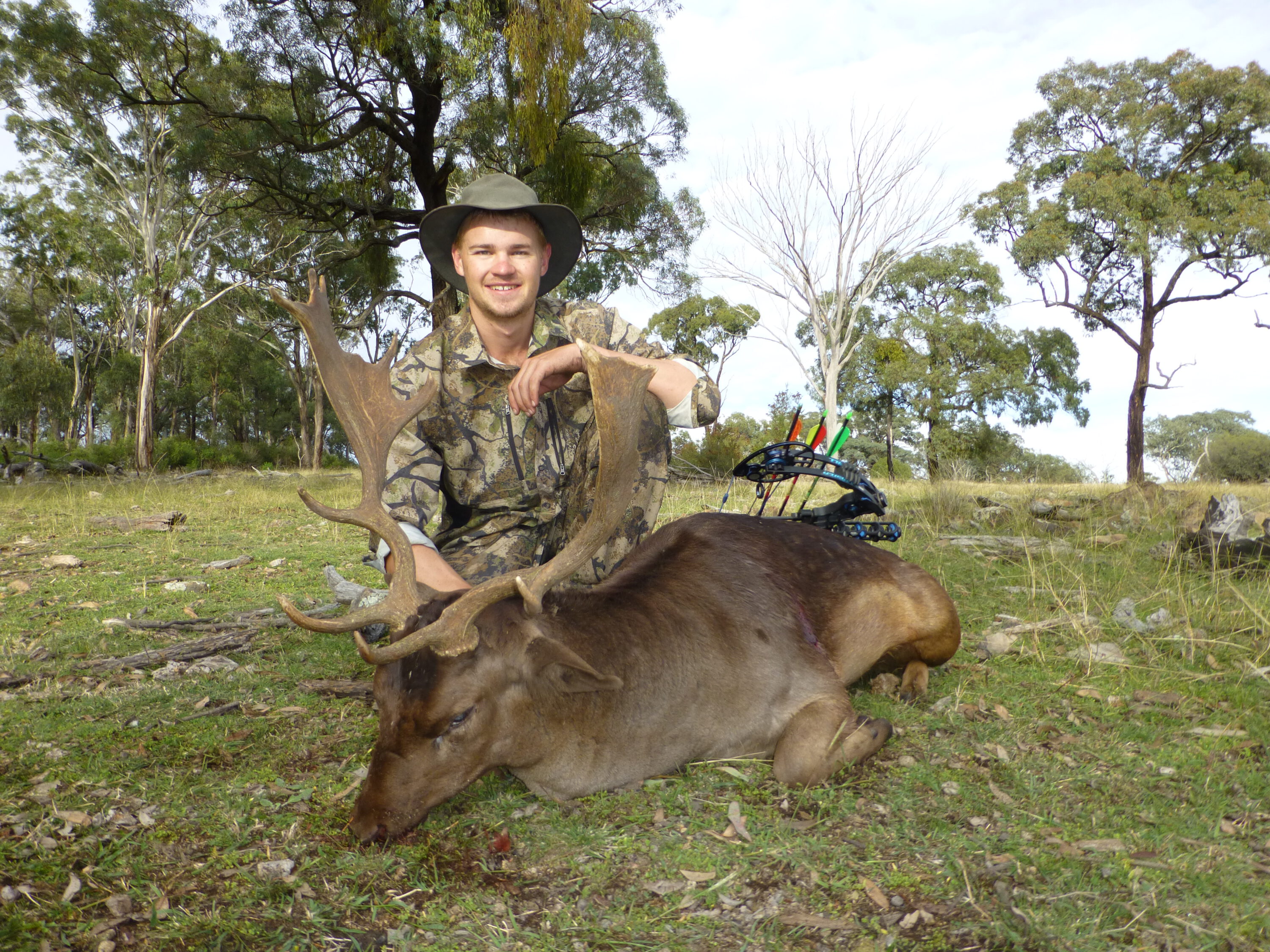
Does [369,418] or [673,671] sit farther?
[369,418]

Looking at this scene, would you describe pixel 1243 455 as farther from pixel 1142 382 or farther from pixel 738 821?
pixel 738 821

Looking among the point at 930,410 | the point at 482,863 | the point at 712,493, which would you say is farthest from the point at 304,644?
the point at 930,410

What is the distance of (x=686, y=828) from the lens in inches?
101

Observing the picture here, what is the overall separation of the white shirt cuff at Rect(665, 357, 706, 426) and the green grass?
4.88 feet

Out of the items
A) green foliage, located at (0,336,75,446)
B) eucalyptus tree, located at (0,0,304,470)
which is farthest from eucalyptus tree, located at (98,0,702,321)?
green foliage, located at (0,336,75,446)

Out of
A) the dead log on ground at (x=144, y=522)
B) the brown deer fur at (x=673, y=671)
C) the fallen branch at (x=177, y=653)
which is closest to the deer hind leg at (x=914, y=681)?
the brown deer fur at (x=673, y=671)

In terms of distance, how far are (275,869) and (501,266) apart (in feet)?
8.77

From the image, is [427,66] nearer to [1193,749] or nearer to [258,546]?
[258,546]

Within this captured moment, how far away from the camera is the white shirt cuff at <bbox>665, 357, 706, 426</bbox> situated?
12.2 ft

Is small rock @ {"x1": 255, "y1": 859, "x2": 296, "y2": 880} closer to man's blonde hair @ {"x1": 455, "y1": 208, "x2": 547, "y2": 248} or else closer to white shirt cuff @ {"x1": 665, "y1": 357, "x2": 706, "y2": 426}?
white shirt cuff @ {"x1": 665, "y1": 357, "x2": 706, "y2": 426}

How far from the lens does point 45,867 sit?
89.7 inches

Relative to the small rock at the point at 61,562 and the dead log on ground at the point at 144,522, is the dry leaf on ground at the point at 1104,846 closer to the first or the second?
the small rock at the point at 61,562

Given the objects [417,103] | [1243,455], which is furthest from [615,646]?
[1243,455]

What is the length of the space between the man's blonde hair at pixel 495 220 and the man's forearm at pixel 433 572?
5.51 ft
